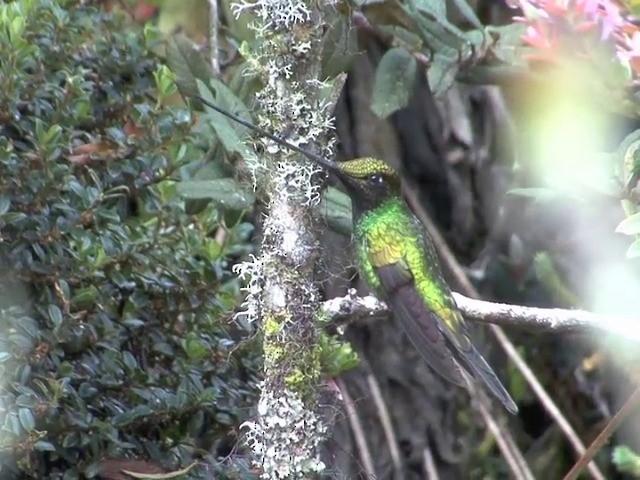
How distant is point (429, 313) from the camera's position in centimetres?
228

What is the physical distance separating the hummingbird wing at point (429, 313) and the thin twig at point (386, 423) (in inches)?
29.0

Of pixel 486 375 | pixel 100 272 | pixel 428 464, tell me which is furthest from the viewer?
pixel 428 464

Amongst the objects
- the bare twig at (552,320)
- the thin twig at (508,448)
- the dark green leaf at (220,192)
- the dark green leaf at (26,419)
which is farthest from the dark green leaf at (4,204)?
the thin twig at (508,448)

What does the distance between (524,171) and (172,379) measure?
153cm

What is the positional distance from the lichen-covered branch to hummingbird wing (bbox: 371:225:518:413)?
55 centimetres

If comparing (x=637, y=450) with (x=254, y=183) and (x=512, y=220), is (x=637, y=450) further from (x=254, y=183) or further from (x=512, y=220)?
(x=254, y=183)

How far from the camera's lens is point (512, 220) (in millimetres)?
3600

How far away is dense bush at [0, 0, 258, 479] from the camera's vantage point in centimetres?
180

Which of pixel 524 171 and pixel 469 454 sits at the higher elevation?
pixel 524 171

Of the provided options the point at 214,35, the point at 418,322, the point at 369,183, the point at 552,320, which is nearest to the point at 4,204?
the point at 369,183

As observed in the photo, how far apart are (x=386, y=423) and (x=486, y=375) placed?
980mm

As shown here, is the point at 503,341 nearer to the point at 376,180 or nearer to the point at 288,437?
the point at 376,180

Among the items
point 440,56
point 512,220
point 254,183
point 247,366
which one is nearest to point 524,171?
point 512,220

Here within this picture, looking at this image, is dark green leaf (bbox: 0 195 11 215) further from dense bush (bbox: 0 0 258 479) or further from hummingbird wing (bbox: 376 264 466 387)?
hummingbird wing (bbox: 376 264 466 387)
